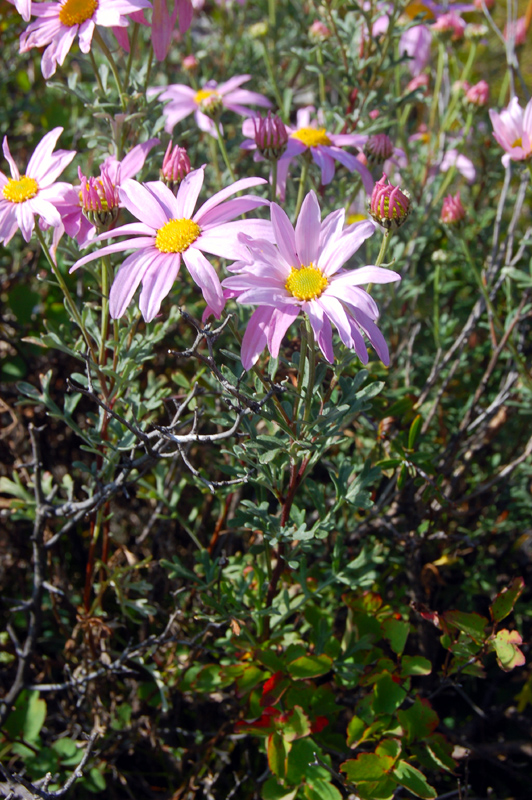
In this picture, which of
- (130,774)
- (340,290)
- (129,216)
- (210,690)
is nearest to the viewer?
(340,290)

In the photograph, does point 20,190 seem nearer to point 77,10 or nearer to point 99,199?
point 99,199

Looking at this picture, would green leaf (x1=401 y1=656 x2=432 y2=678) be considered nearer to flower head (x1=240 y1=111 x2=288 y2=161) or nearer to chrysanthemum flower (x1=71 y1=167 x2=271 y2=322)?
chrysanthemum flower (x1=71 y1=167 x2=271 y2=322)

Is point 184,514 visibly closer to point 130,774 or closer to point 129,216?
point 130,774

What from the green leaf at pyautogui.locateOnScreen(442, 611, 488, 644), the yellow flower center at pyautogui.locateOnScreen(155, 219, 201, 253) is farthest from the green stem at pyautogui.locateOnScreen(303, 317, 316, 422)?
the green leaf at pyautogui.locateOnScreen(442, 611, 488, 644)

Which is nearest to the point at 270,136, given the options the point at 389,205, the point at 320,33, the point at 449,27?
the point at 389,205

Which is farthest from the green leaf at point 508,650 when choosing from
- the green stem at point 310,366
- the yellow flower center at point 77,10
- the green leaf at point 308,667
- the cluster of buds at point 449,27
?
the cluster of buds at point 449,27

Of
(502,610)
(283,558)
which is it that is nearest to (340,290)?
(283,558)
